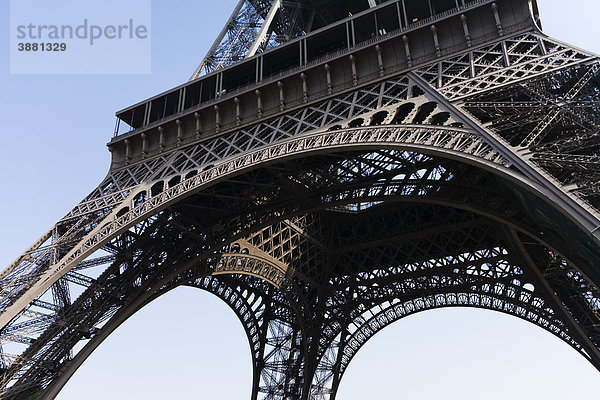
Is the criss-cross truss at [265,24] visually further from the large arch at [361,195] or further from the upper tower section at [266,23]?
the large arch at [361,195]

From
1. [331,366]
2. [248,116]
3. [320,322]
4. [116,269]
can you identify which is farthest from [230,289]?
[248,116]

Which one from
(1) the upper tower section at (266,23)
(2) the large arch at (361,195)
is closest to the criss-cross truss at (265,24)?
(1) the upper tower section at (266,23)

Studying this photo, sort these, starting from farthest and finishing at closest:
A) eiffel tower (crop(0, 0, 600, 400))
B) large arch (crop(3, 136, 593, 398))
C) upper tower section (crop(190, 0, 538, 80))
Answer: upper tower section (crop(190, 0, 538, 80)) < large arch (crop(3, 136, 593, 398)) < eiffel tower (crop(0, 0, 600, 400))

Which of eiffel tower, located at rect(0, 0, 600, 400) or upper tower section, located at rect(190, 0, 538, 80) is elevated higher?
upper tower section, located at rect(190, 0, 538, 80)

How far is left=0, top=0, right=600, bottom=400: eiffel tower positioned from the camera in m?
13.1

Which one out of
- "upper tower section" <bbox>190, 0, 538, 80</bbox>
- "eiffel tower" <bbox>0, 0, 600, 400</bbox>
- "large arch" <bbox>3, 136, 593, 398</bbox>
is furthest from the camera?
"upper tower section" <bbox>190, 0, 538, 80</bbox>

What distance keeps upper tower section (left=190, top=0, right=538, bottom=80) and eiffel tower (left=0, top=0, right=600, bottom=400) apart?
4.3 inches

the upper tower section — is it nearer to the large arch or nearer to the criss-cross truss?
the criss-cross truss

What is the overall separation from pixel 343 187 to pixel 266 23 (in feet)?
32.9

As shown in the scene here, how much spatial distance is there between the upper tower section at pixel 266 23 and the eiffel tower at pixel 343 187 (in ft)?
0.36

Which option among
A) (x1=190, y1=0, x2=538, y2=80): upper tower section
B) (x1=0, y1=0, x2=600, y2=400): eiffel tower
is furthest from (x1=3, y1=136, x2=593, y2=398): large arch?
(x1=190, y1=0, x2=538, y2=80): upper tower section

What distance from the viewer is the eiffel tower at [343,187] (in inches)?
516

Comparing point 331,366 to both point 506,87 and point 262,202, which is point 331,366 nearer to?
point 262,202

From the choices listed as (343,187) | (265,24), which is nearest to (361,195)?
(343,187)
